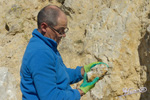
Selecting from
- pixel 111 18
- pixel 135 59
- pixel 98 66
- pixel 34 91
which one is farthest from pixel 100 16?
pixel 34 91

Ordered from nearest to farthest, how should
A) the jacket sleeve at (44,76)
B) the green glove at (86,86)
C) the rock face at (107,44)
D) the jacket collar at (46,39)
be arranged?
the jacket sleeve at (44,76), the jacket collar at (46,39), the green glove at (86,86), the rock face at (107,44)

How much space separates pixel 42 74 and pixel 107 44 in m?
2.58

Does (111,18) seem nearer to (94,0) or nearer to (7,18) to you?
(94,0)

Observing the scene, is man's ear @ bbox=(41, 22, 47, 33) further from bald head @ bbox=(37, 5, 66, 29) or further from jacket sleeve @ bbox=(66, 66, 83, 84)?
jacket sleeve @ bbox=(66, 66, 83, 84)

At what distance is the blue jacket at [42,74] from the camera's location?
1.45 metres

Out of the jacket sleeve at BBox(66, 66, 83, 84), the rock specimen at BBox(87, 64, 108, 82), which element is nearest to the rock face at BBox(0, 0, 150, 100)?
the rock specimen at BBox(87, 64, 108, 82)

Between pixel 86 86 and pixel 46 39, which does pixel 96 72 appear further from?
pixel 46 39

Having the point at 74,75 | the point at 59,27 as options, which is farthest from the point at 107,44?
the point at 59,27

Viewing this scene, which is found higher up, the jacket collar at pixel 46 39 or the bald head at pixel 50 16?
the bald head at pixel 50 16

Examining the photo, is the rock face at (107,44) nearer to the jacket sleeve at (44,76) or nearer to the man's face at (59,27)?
the man's face at (59,27)

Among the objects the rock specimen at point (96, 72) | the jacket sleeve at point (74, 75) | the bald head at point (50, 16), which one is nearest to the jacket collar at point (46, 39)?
the bald head at point (50, 16)

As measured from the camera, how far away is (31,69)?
4.81 ft

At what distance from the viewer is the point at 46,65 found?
4.82ft

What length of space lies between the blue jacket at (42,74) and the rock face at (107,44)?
1.99 metres
